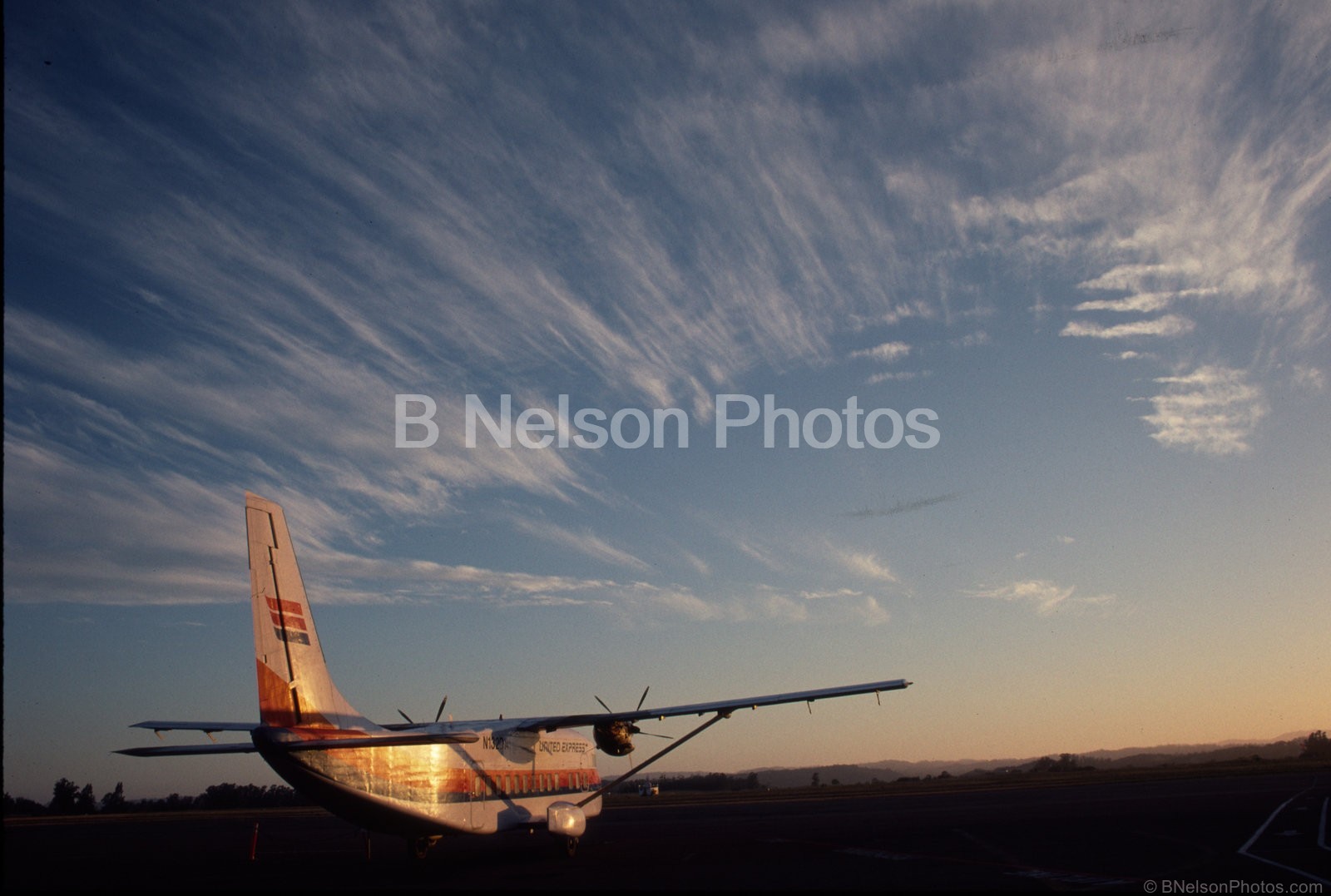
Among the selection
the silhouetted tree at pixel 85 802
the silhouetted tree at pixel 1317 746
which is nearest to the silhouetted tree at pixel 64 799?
the silhouetted tree at pixel 85 802

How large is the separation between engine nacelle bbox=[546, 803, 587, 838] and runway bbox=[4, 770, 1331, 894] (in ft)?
2.21

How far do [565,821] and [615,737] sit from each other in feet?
10.4

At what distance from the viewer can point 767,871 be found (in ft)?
59.8

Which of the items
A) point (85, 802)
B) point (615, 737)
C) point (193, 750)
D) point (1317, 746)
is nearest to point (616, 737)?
point (615, 737)

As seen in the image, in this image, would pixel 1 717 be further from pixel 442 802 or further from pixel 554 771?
pixel 554 771

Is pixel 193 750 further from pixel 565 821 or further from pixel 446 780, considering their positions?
pixel 565 821

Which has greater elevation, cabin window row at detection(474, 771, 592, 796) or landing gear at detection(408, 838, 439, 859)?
cabin window row at detection(474, 771, 592, 796)

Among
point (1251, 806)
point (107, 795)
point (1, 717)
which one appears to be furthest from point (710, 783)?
point (1, 717)

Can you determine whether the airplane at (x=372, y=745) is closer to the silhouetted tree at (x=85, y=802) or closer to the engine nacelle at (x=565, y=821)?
the engine nacelle at (x=565, y=821)

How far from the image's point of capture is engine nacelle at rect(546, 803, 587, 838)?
23.8m

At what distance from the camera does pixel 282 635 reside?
18422 millimetres

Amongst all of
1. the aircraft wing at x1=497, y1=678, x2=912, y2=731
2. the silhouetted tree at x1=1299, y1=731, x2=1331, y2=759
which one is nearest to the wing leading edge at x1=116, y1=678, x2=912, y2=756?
the aircraft wing at x1=497, y1=678, x2=912, y2=731

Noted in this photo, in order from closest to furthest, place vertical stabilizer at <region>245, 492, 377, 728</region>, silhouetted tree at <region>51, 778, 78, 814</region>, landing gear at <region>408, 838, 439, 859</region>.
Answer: vertical stabilizer at <region>245, 492, 377, 728</region> → landing gear at <region>408, 838, 439, 859</region> → silhouetted tree at <region>51, 778, 78, 814</region>

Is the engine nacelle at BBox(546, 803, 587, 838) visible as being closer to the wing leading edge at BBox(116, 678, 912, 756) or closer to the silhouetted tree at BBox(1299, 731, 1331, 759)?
the wing leading edge at BBox(116, 678, 912, 756)
